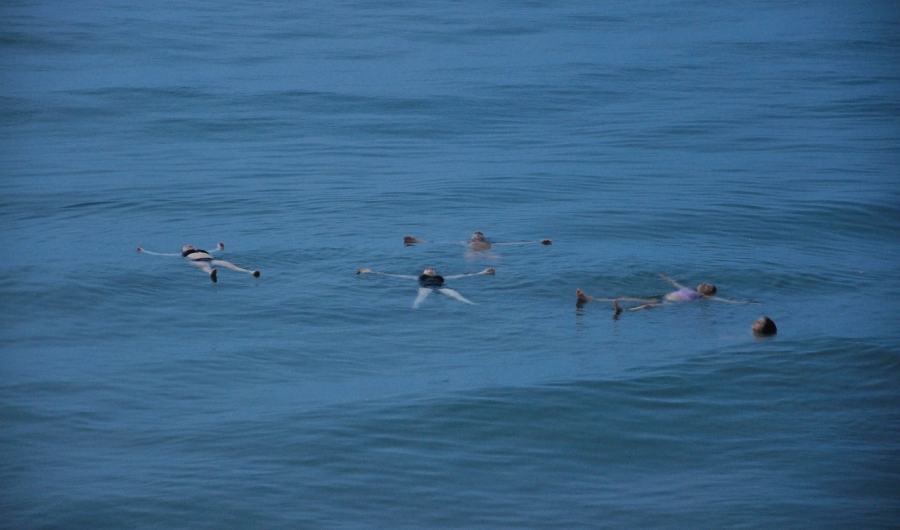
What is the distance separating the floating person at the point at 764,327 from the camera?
13068 millimetres

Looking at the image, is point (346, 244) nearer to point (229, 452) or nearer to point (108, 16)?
point (229, 452)

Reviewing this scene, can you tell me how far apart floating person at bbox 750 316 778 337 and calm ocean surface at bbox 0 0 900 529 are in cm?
29

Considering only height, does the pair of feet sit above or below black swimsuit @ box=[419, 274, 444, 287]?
below

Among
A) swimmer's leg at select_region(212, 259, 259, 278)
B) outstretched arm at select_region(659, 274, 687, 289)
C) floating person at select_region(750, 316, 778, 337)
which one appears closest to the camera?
floating person at select_region(750, 316, 778, 337)

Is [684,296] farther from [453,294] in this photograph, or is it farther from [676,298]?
[453,294]

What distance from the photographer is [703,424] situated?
10.9 metres

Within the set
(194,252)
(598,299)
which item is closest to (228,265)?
(194,252)

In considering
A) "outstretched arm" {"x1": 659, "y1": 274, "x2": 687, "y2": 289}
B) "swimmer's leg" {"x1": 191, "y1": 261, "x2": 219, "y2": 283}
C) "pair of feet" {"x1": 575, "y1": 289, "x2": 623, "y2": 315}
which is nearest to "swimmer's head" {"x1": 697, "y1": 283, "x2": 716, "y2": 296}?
"outstretched arm" {"x1": 659, "y1": 274, "x2": 687, "y2": 289}

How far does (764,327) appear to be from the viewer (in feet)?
42.9

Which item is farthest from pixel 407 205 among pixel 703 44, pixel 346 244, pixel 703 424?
pixel 703 44

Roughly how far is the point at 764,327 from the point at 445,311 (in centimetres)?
460

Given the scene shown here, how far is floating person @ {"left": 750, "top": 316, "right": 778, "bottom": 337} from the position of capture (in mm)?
13068

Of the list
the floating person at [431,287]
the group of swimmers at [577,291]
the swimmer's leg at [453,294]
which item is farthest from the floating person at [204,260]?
the swimmer's leg at [453,294]

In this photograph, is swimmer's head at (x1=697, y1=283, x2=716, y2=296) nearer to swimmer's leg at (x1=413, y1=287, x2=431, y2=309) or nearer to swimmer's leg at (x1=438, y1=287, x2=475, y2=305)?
swimmer's leg at (x1=438, y1=287, x2=475, y2=305)
